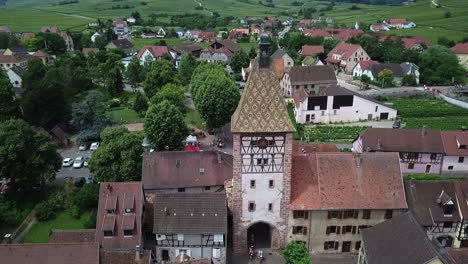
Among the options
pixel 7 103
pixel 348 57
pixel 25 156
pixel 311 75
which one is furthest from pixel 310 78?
pixel 25 156

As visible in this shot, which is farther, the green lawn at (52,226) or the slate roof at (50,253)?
the green lawn at (52,226)

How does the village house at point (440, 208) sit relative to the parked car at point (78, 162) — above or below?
above

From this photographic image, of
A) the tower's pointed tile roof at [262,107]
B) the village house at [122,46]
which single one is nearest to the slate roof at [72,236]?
the tower's pointed tile roof at [262,107]

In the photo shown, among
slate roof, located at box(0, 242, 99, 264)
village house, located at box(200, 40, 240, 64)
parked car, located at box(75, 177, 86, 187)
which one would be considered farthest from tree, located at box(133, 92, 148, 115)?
village house, located at box(200, 40, 240, 64)

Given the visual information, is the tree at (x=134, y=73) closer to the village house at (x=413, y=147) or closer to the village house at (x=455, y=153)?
the village house at (x=413, y=147)

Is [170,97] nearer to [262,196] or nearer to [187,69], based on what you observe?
[187,69]

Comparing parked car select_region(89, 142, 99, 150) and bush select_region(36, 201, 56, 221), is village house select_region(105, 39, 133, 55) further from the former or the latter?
bush select_region(36, 201, 56, 221)
